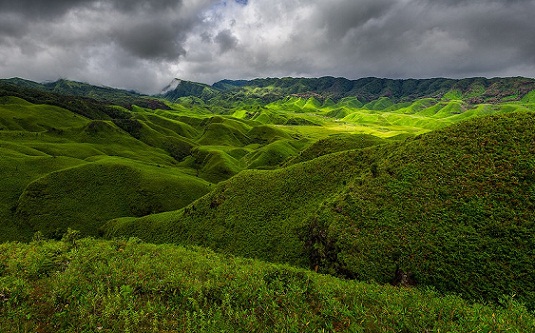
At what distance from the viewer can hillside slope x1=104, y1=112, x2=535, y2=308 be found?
17891 mm

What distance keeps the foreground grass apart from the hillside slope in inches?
184

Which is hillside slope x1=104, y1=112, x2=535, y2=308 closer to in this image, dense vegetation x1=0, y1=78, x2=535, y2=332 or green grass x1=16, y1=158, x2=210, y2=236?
dense vegetation x1=0, y1=78, x2=535, y2=332

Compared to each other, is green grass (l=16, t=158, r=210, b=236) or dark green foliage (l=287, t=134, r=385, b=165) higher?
dark green foliage (l=287, t=134, r=385, b=165)

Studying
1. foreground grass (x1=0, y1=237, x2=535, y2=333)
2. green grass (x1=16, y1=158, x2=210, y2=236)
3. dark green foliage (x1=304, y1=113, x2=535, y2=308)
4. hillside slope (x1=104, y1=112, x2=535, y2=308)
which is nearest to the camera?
foreground grass (x1=0, y1=237, x2=535, y2=333)

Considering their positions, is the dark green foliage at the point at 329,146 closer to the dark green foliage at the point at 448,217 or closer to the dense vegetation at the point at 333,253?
the dense vegetation at the point at 333,253

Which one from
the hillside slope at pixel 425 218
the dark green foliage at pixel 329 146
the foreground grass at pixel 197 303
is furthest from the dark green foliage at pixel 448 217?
the dark green foliage at pixel 329 146

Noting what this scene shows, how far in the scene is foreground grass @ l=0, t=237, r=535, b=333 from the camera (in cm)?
1010

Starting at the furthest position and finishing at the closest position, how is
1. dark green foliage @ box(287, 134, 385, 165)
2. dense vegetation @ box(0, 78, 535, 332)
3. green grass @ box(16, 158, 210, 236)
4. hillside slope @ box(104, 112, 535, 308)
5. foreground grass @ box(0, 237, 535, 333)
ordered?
green grass @ box(16, 158, 210, 236) → dark green foliage @ box(287, 134, 385, 165) → hillside slope @ box(104, 112, 535, 308) → dense vegetation @ box(0, 78, 535, 332) → foreground grass @ box(0, 237, 535, 333)

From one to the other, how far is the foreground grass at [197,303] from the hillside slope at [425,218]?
4.68 meters

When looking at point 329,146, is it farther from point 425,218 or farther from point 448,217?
point 448,217

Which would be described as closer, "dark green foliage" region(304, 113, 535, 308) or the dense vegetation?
the dense vegetation

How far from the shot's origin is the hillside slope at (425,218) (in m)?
17.9

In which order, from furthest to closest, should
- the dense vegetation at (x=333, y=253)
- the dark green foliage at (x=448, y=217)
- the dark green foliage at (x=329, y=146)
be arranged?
the dark green foliage at (x=329, y=146) < the dark green foliage at (x=448, y=217) < the dense vegetation at (x=333, y=253)

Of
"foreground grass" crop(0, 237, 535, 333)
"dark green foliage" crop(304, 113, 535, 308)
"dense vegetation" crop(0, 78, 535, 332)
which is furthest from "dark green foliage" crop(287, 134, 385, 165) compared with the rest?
"foreground grass" crop(0, 237, 535, 333)
